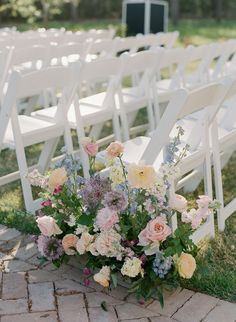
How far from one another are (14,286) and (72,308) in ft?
1.29

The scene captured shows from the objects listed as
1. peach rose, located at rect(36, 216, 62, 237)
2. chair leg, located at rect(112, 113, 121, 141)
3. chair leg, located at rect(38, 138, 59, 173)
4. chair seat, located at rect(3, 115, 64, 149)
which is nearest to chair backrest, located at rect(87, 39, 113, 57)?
chair leg, located at rect(112, 113, 121, 141)

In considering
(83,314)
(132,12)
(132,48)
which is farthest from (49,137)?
(132,12)

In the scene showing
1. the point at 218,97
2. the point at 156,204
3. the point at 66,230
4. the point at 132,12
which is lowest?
the point at 132,12

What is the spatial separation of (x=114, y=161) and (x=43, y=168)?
1.72 m

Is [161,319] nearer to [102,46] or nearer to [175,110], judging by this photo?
[175,110]

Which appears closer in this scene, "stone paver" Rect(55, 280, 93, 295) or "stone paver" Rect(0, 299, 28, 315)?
"stone paver" Rect(0, 299, 28, 315)

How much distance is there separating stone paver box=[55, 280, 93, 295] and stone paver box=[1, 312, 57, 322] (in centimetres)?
22

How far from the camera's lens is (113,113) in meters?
4.86

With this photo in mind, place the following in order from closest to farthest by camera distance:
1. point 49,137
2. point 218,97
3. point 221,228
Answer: point 218,97 < point 221,228 < point 49,137

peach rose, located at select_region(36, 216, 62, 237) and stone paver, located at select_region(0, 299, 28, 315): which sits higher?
peach rose, located at select_region(36, 216, 62, 237)

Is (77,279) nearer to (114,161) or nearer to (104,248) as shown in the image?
(104,248)

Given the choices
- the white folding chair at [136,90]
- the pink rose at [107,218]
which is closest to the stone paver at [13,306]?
the pink rose at [107,218]

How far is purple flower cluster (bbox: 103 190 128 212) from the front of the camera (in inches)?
117

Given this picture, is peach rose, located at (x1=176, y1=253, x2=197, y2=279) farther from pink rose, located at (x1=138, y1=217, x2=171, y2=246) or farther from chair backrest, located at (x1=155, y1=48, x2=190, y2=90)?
chair backrest, located at (x1=155, y1=48, x2=190, y2=90)
